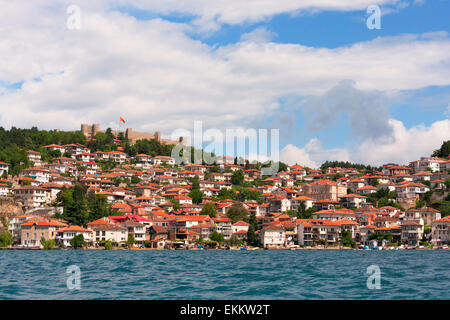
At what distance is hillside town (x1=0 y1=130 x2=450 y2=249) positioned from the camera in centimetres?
8350

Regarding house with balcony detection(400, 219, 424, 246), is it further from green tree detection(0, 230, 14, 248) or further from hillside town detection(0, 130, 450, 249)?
green tree detection(0, 230, 14, 248)

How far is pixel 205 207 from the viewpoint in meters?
97.4

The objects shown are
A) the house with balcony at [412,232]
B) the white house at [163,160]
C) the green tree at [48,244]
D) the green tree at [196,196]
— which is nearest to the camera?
the green tree at [48,244]

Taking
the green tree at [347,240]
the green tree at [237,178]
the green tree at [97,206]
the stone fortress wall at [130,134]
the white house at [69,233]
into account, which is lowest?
the green tree at [347,240]

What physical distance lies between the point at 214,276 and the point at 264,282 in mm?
4174

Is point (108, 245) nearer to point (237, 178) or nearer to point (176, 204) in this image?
point (176, 204)

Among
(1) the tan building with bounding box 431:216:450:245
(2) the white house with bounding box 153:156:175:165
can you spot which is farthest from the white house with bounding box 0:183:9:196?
(1) the tan building with bounding box 431:216:450:245

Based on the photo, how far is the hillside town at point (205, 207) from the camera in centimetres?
8350

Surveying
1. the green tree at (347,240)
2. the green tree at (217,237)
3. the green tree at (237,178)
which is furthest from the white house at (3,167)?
the green tree at (347,240)

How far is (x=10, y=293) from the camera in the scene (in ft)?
65.5

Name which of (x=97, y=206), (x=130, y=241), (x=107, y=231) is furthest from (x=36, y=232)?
(x=130, y=241)

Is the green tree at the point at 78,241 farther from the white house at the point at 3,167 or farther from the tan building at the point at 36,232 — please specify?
the white house at the point at 3,167
